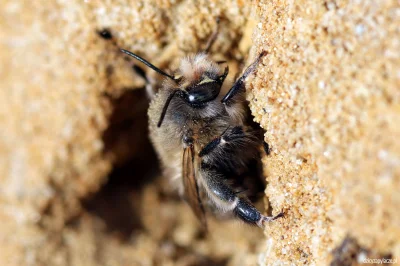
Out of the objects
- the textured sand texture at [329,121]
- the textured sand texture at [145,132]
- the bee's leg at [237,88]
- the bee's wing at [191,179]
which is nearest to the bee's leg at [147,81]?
the textured sand texture at [145,132]

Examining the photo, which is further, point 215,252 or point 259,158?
point 215,252

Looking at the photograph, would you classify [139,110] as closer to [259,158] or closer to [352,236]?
[259,158]

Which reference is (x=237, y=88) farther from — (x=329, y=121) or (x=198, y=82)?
(x=329, y=121)

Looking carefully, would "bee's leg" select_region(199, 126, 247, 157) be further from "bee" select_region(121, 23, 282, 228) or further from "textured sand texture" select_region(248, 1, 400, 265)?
"textured sand texture" select_region(248, 1, 400, 265)

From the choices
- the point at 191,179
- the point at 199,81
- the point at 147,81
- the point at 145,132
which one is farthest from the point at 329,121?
the point at 145,132

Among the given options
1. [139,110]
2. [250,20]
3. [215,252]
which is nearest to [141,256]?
[215,252]

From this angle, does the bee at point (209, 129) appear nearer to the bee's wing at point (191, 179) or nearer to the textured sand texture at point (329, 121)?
the bee's wing at point (191, 179)

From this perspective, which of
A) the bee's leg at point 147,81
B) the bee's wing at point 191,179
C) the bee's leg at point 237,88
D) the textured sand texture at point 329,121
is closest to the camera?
the textured sand texture at point 329,121
